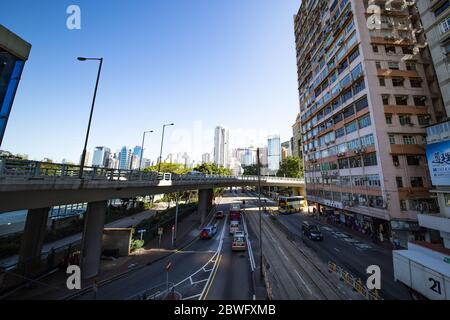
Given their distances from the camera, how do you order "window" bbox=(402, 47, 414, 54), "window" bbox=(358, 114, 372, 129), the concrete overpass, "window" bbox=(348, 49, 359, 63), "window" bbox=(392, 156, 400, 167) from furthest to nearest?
"window" bbox=(348, 49, 359, 63)
"window" bbox=(402, 47, 414, 54)
"window" bbox=(358, 114, 372, 129)
"window" bbox=(392, 156, 400, 167)
the concrete overpass

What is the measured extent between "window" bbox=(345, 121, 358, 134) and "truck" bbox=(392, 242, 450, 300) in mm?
22710

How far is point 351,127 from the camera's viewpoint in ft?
119

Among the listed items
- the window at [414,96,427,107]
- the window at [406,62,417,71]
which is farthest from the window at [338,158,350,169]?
the window at [406,62,417,71]

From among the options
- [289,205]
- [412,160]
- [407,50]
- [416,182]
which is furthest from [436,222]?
[289,205]

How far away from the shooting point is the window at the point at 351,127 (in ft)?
115

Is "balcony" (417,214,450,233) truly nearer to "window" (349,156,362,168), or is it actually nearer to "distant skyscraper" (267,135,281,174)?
"window" (349,156,362,168)

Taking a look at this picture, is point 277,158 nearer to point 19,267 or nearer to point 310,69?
point 310,69

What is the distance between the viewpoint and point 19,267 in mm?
17359

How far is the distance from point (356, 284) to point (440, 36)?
3232 centimetres

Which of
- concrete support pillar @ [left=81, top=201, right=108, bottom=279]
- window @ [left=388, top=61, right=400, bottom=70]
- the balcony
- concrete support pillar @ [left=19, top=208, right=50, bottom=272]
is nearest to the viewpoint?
concrete support pillar @ [left=81, top=201, right=108, bottom=279]

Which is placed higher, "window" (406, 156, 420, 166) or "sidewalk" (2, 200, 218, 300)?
"window" (406, 156, 420, 166)

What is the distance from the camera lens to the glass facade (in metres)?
15.5
